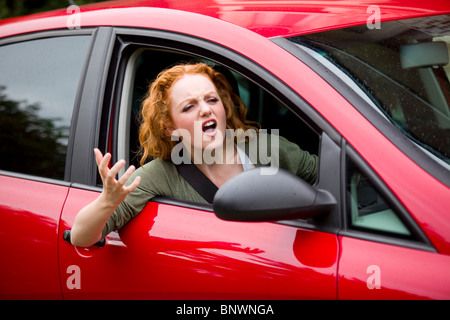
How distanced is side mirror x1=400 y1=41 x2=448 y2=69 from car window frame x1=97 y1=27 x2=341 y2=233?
1.39ft

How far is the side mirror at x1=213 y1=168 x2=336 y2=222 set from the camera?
1.47m

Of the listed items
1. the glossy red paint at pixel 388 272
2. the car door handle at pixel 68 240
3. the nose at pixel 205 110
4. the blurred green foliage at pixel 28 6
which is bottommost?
the glossy red paint at pixel 388 272

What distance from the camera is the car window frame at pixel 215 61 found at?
1556mm

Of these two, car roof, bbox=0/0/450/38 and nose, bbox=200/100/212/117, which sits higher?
car roof, bbox=0/0/450/38

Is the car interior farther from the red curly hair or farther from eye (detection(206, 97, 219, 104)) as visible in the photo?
eye (detection(206, 97, 219, 104))

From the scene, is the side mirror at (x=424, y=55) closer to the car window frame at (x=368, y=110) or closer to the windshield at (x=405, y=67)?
the windshield at (x=405, y=67)

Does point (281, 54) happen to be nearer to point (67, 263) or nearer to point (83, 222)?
point (83, 222)

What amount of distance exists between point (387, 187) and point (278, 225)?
0.32m

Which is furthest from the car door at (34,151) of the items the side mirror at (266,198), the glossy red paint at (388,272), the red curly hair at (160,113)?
the glossy red paint at (388,272)

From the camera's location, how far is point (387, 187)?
1470mm

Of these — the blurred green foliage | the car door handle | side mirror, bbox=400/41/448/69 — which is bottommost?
the car door handle

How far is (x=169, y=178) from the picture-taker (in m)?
1.94

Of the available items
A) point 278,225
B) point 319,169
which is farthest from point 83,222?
point 319,169

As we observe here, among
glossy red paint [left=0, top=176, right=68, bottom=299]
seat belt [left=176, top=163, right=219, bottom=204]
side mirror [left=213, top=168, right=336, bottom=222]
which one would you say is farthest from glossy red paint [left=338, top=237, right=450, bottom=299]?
glossy red paint [left=0, top=176, right=68, bottom=299]
